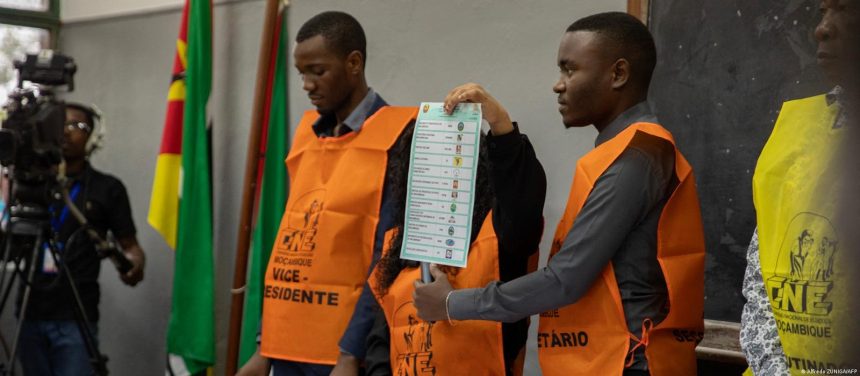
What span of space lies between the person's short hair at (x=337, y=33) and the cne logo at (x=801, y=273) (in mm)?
1488

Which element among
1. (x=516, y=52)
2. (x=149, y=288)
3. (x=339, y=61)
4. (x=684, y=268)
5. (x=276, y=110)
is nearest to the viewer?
(x=684, y=268)

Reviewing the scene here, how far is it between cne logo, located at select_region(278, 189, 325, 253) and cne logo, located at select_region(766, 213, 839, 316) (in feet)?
4.37

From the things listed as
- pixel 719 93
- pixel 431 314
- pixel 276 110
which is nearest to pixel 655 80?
pixel 719 93

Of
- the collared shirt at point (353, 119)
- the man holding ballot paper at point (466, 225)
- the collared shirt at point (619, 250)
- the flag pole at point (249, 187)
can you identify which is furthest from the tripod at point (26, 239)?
the collared shirt at point (619, 250)

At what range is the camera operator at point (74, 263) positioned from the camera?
139 inches

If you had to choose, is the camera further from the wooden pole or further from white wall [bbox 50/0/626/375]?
the wooden pole

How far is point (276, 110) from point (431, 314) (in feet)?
6.17

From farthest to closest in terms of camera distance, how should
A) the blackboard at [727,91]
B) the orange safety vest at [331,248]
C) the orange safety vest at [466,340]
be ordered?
1. the orange safety vest at [331,248]
2. the blackboard at [727,91]
3. the orange safety vest at [466,340]

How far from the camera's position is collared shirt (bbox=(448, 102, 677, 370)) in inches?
68.2

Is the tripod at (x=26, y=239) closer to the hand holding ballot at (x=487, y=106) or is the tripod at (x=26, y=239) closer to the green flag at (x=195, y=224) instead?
the green flag at (x=195, y=224)

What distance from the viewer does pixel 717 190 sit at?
2.36 metres

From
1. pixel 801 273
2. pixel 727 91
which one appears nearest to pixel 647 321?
pixel 801 273

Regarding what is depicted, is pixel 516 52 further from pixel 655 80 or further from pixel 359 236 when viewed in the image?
pixel 359 236

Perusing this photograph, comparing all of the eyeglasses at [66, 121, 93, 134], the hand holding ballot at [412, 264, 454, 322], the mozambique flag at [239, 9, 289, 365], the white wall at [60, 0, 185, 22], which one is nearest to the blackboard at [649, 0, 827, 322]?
the hand holding ballot at [412, 264, 454, 322]
